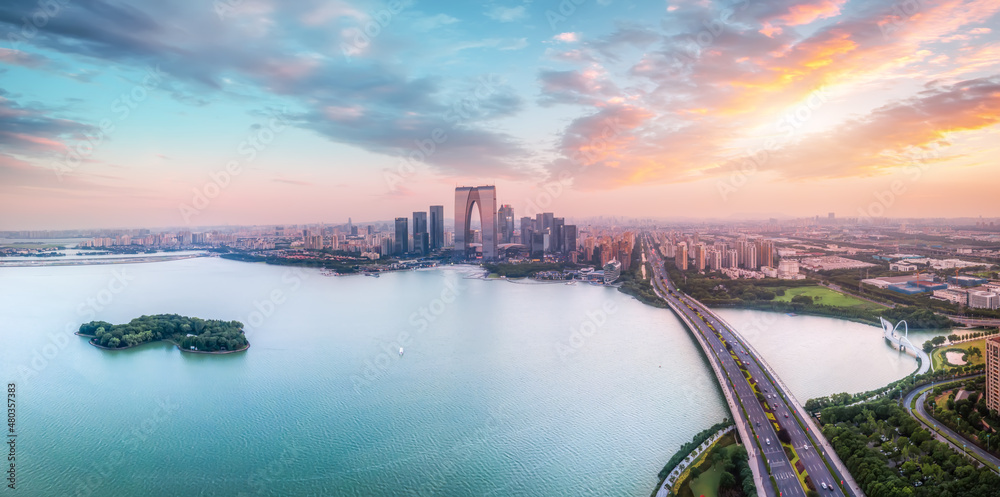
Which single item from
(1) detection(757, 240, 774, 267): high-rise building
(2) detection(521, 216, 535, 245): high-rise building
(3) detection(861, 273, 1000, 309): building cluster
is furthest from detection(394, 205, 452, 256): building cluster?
(3) detection(861, 273, 1000, 309): building cluster

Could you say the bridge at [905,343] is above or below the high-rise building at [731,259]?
below

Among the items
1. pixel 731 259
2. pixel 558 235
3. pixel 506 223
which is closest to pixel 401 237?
pixel 506 223

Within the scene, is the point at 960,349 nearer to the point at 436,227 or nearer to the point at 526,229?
the point at 526,229

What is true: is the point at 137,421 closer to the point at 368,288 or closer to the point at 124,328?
the point at 124,328

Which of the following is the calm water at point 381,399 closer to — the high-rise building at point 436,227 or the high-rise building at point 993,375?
the high-rise building at point 993,375

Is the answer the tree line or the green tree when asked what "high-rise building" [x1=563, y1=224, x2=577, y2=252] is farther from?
the tree line

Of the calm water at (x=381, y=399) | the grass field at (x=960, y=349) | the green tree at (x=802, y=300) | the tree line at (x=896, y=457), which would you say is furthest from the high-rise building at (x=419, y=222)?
the tree line at (x=896, y=457)
